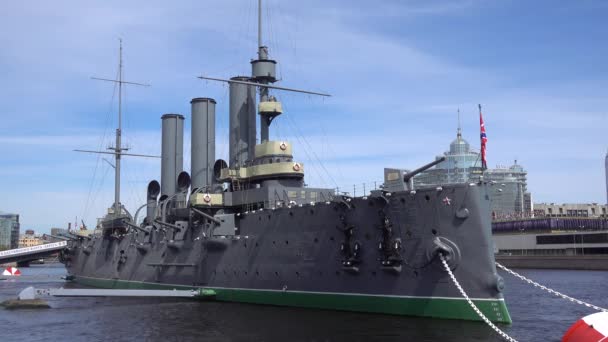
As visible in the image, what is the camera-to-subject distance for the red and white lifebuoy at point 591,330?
1147 cm

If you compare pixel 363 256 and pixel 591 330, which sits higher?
pixel 363 256

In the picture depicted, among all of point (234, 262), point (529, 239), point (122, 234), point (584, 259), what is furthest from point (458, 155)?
point (234, 262)

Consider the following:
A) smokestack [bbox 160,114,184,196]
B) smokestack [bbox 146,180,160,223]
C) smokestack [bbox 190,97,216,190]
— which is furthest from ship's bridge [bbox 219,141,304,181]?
smokestack [bbox 146,180,160,223]

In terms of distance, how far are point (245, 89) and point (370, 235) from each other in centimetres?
1449

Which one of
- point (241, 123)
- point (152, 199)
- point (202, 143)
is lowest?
point (152, 199)

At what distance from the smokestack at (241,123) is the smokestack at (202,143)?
3925 millimetres

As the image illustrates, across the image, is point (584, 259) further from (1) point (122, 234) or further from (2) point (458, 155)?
(2) point (458, 155)

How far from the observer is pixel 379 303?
2181 cm

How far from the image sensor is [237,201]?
31062 mm

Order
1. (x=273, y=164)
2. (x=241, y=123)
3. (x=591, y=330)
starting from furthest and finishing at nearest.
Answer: (x=241, y=123), (x=273, y=164), (x=591, y=330)

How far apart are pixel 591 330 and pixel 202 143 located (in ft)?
93.6

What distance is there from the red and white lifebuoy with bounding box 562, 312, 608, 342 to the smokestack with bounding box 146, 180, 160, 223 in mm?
32171

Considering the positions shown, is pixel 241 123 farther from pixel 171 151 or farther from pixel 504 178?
pixel 504 178

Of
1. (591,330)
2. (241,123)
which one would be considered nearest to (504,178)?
(241,123)
